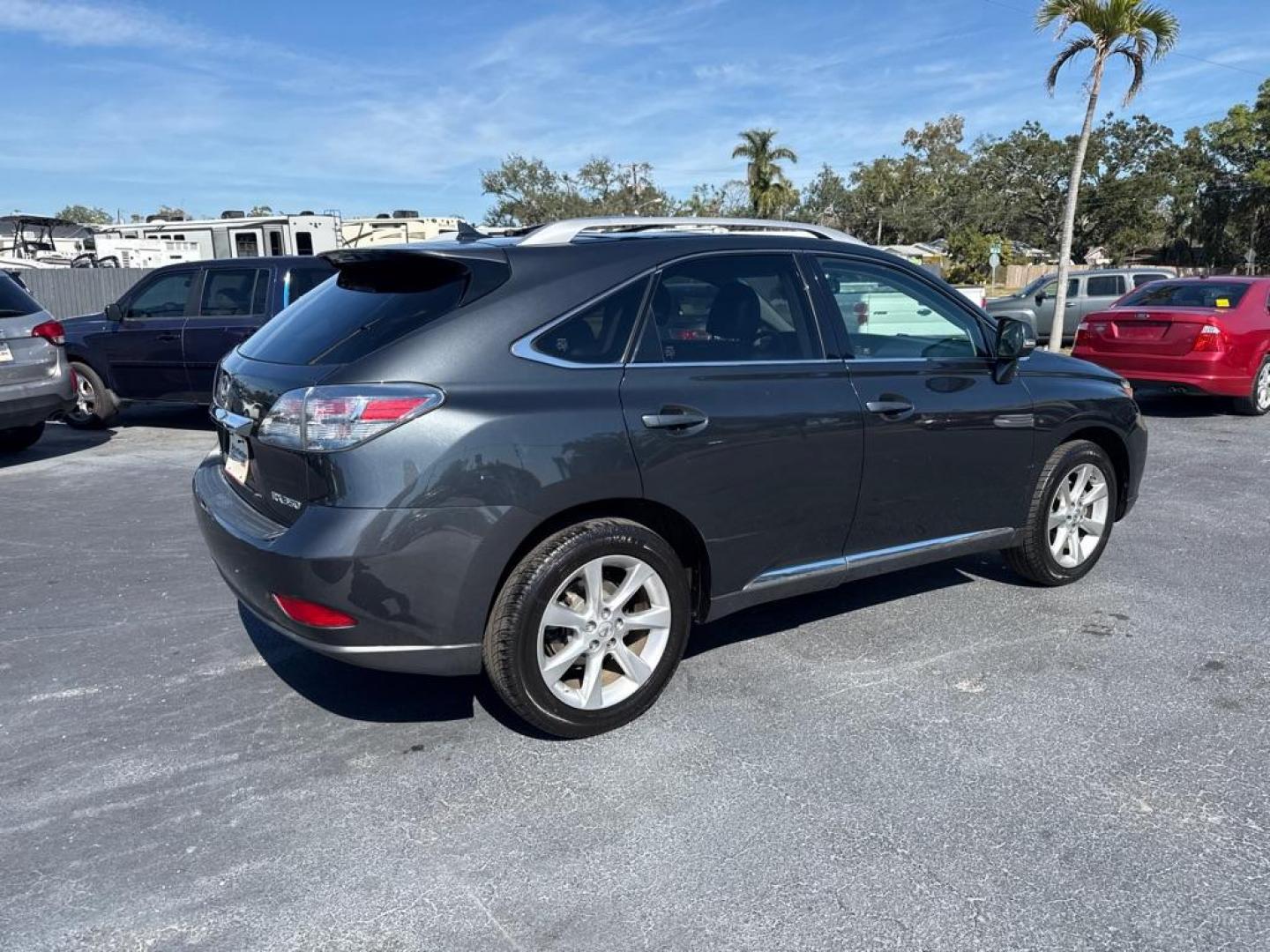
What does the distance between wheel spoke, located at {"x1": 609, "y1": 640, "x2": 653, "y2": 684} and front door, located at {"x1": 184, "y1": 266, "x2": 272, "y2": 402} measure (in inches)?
273

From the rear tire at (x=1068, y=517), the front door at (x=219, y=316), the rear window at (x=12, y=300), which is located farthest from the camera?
the front door at (x=219, y=316)

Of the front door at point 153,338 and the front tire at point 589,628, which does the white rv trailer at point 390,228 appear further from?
the front tire at point 589,628

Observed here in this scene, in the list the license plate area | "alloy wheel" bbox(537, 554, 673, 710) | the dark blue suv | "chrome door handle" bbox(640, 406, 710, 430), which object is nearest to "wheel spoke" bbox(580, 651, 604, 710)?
"alloy wheel" bbox(537, 554, 673, 710)

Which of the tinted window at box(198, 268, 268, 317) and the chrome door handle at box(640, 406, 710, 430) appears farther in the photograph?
the tinted window at box(198, 268, 268, 317)

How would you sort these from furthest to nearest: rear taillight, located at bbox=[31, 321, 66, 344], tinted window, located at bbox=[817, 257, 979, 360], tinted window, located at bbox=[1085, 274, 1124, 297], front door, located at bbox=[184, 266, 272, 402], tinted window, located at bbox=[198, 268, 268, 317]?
tinted window, located at bbox=[1085, 274, 1124, 297] → tinted window, located at bbox=[198, 268, 268, 317] → front door, located at bbox=[184, 266, 272, 402] → rear taillight, located at bbox=[31, 321, 66, 344] → tinted window, located at bbox=[817, 257, 979, 360]

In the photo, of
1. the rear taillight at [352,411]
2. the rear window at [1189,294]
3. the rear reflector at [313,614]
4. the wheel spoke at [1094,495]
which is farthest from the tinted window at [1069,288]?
the rear reflector at [313,614]

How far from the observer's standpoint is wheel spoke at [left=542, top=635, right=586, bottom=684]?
3311 millimetres

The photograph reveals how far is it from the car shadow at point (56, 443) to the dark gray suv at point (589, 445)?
20.4 feet

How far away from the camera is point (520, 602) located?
3.18m

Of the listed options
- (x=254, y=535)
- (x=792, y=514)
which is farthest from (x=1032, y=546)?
(x=254, y=535)

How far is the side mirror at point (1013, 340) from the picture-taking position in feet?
14.7

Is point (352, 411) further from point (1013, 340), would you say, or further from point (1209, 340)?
point (1209, 340)

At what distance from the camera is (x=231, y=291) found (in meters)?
9.39

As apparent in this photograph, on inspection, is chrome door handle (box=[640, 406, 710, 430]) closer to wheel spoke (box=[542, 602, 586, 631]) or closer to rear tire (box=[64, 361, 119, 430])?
wheel spoke (box=[542, 602, 586, 631])
